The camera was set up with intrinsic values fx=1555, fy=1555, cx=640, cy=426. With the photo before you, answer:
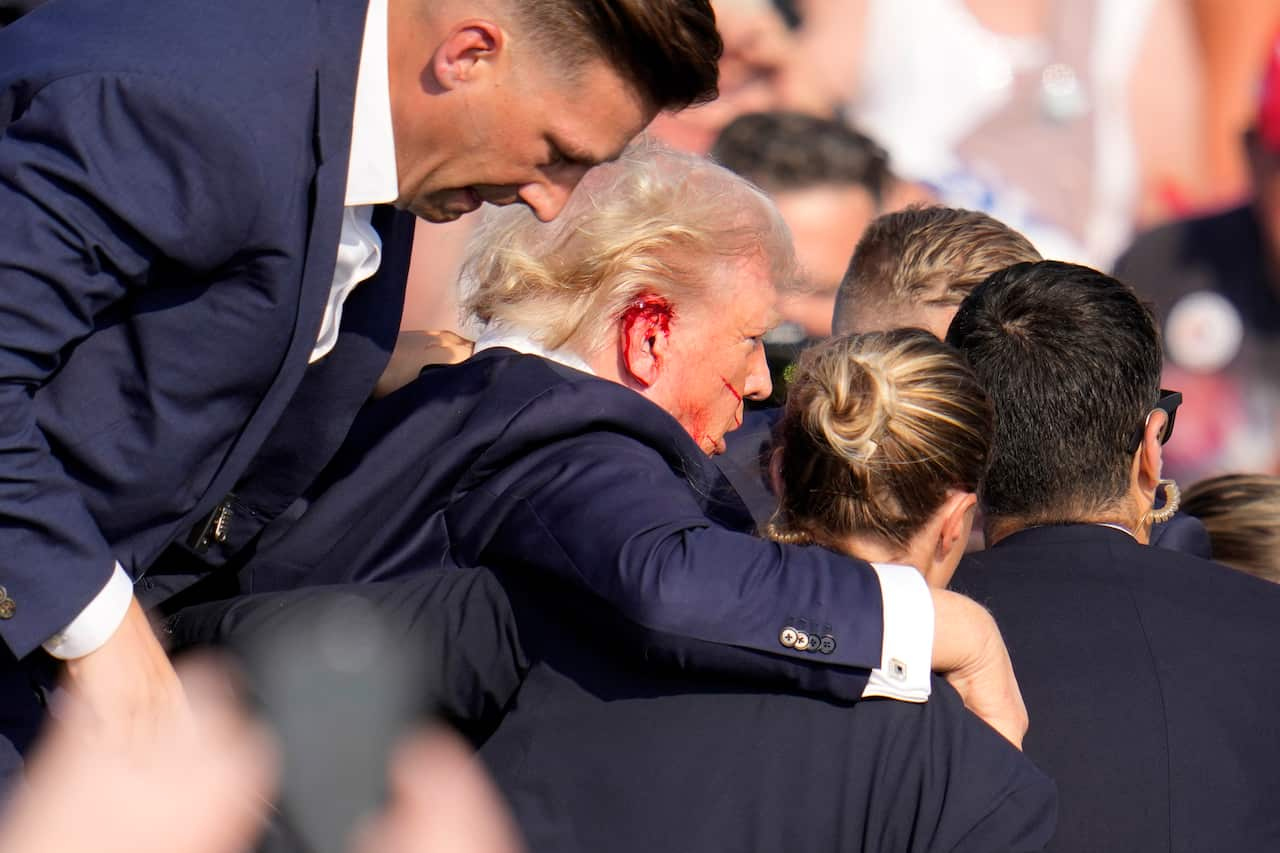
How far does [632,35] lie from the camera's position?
1790 millimetres

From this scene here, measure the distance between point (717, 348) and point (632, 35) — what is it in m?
0.67

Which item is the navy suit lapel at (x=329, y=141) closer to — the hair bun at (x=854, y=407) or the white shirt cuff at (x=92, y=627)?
the white shirt cuff at (x=92, y=627)

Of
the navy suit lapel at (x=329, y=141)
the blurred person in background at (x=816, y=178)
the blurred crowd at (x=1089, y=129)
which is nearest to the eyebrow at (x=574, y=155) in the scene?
the navy suit lapel at (x=329, y=141)

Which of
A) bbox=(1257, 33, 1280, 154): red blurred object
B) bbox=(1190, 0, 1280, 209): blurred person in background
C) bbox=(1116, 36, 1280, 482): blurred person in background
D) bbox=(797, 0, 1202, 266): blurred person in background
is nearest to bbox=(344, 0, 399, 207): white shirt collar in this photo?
bbox=(797, 0, 1202, 266): blurred person in background

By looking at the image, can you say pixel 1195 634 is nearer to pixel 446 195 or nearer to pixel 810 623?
pixel 810 623

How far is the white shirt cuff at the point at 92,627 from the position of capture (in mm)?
1617

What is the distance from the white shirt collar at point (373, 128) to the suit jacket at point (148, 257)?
36mm

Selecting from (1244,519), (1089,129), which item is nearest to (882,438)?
(1244,519)

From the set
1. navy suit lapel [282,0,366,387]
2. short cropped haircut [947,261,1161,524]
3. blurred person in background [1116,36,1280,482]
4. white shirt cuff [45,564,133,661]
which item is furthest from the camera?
blurred person in background [1116,36,1280,482]

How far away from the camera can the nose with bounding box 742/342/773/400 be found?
244 cm

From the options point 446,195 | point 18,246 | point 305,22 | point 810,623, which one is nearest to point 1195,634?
point 810,623

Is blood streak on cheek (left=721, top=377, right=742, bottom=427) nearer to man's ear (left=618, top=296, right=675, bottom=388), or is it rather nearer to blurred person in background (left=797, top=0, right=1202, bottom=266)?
man's ear (left=618, top=296, right=675, bottom=388)

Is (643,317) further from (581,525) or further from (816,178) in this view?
(816,178)

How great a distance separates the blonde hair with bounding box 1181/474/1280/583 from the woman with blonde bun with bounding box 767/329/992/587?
149 cm
